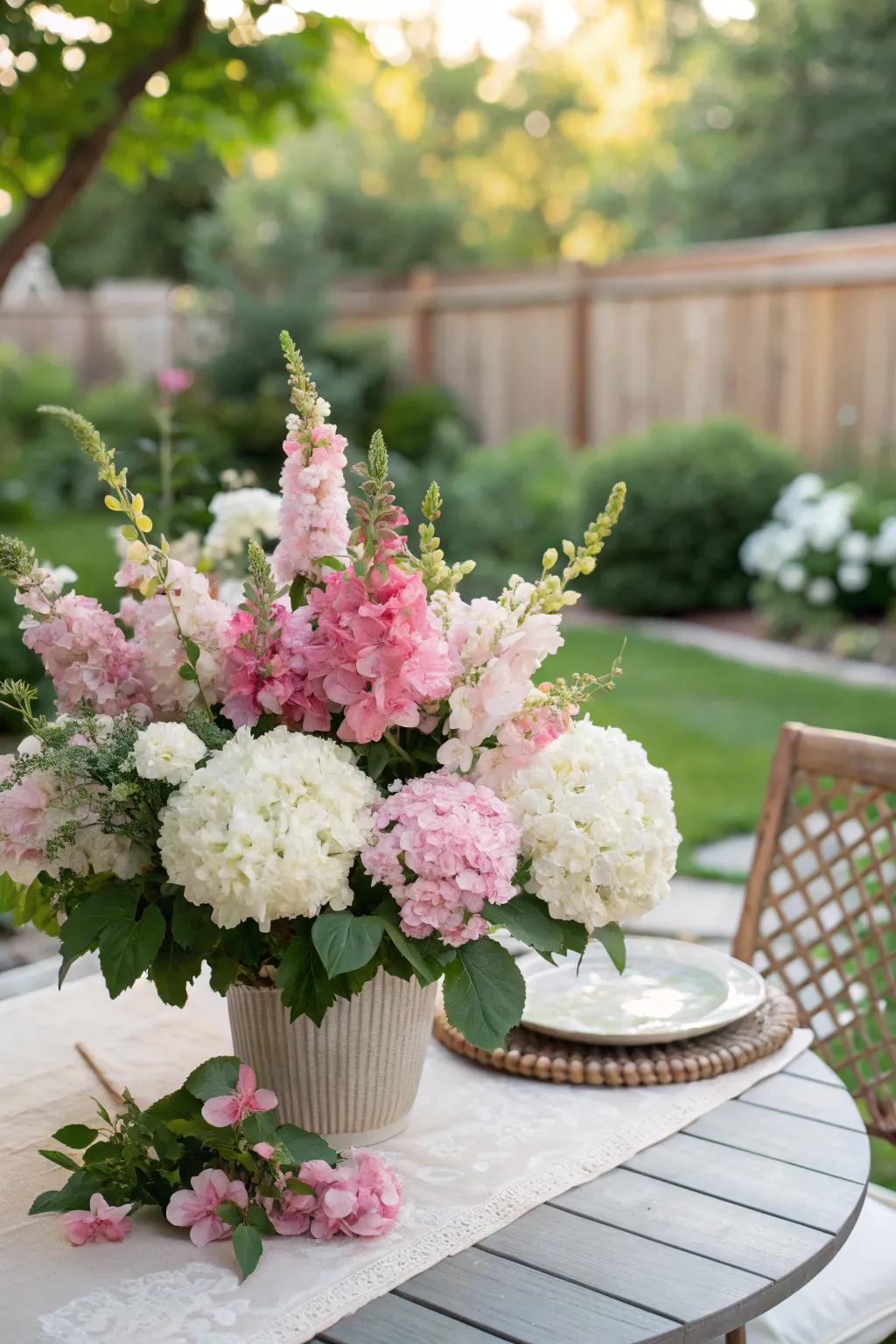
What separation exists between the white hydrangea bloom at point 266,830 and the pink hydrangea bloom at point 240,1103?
170 millimetres

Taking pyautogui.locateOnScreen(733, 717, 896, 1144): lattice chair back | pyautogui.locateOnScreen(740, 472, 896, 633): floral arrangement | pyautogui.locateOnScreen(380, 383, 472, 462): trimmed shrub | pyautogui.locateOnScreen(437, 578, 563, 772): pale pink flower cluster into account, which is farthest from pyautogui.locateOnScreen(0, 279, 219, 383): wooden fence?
pyautogui.locateOnScreen(437, 578, 563, 772): pale pink flower cluster

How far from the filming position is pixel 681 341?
347 inches

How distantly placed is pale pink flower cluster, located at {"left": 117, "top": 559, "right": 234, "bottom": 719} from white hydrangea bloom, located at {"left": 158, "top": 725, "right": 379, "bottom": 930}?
0.35 feet

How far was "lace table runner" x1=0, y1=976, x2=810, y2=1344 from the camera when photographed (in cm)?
121

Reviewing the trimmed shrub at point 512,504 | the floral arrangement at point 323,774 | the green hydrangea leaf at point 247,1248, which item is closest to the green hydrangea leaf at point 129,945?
the floral arrangement at point 323,774

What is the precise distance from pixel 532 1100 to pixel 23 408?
11561 mm

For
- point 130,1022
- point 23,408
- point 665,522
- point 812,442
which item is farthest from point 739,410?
point 130,1022

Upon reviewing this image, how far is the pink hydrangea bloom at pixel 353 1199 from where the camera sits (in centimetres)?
131

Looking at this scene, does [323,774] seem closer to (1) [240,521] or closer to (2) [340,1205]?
(2) [340,1205]

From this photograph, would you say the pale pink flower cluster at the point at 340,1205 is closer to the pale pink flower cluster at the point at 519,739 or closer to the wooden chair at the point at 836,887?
the pale pink flower cluster at the point at 519,739

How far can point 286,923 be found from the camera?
1320 mm

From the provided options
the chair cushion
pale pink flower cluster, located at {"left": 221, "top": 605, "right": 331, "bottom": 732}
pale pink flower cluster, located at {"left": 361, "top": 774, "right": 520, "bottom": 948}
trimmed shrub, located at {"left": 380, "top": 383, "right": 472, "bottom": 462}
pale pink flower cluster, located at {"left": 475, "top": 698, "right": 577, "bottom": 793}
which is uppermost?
trimmed shrub, located at {"left": 380, "top": 383, "right": 472, "bottom": 462}

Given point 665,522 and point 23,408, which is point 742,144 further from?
point 665,522

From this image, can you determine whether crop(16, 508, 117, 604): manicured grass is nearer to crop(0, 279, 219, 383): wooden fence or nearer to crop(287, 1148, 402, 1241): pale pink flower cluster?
crop(0, 279, 219, 383): wooden fence
